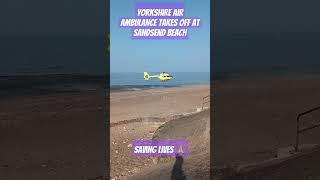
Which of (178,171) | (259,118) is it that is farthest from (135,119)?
(178,171)

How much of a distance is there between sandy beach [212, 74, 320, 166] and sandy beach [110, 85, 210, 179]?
110 inches

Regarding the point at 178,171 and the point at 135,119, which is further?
the point at 135,119

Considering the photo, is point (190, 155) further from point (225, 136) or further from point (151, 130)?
point (151, 130)

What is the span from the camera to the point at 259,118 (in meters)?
24.0

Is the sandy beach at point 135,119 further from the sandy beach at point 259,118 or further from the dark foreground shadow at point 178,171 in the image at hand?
the sandy beach at point 259,118

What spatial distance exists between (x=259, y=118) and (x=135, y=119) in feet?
25.5

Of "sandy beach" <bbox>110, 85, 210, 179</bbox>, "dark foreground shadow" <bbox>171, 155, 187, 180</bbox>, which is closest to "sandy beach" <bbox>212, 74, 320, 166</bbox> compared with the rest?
"dark foreground shadow" <bbox>171, 155, 187, 180</bbox>

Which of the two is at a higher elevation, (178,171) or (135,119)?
(178,171)

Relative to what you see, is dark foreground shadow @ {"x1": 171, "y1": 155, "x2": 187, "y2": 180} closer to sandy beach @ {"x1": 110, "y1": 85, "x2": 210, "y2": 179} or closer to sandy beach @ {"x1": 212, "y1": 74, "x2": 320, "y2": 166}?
sandy beach @ {"x1": 212, "y1": 74, "x2": 320, "y2": 166}

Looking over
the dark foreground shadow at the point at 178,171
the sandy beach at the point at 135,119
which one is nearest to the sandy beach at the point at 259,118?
the dark foreground shadow at the point at 178,171

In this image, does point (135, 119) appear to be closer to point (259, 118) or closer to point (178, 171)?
point (259, 118)
